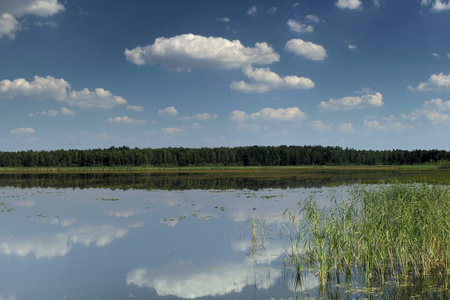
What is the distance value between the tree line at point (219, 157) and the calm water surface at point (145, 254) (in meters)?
140

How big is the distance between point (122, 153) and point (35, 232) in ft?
500

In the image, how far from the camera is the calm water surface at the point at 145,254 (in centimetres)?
1171

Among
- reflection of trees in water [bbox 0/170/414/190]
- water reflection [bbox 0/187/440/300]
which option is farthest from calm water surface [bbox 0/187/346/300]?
reflection of trees in water [bbox 0/170/414/190]

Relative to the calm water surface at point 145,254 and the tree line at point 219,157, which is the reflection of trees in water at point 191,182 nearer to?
the calm water surface at point 145,254

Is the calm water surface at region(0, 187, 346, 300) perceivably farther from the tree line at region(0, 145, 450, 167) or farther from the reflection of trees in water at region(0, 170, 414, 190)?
the tree line at region(0, 145, 450, 167)

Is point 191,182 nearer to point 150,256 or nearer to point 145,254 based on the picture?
point 145,254

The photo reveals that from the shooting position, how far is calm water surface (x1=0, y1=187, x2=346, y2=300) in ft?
38.4

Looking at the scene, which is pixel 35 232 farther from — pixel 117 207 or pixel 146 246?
pixel 117 207

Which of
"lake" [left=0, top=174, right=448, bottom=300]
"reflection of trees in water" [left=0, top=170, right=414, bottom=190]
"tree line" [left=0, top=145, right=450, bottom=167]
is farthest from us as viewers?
"tree line" [left=0, top=145, right=450, bottom=167]

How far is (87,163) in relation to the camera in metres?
168

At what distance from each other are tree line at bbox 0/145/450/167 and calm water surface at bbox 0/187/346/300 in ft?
459

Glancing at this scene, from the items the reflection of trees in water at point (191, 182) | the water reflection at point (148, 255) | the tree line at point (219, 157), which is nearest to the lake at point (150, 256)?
the water reflection at point (148, 255)

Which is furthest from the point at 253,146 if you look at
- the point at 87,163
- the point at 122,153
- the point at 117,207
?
the point at 117,207

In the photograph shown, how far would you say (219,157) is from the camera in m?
177
